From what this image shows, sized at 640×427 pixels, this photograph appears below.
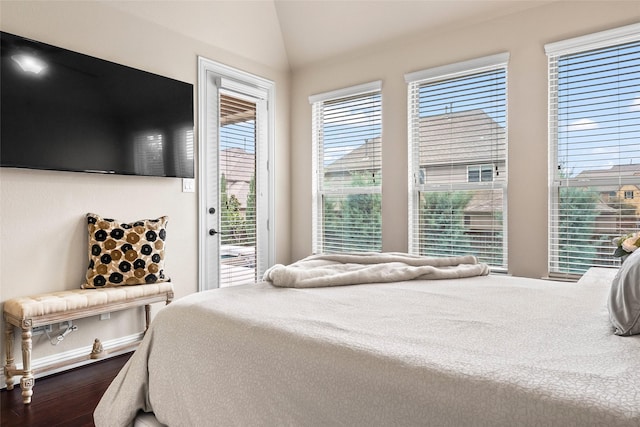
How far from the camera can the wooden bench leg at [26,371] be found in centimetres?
224

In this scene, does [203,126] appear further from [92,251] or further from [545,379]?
[545,379]

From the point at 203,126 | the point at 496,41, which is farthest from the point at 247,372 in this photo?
the point at 496,41

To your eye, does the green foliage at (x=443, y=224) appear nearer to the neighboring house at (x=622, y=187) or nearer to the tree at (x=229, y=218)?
the neighboring house at (x=622, y=187)

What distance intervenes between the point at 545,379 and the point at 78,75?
10.00 ft

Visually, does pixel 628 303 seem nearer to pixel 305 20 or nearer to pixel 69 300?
pixel 69 300

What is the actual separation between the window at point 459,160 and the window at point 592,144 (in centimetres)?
37

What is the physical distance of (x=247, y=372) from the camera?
1269mm

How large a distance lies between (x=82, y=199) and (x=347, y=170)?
2.34 m

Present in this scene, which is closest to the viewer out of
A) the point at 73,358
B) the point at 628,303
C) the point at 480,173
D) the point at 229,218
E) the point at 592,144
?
the point at 628,303

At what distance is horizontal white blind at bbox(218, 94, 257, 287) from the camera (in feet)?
12.2

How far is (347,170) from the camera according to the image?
4086mm

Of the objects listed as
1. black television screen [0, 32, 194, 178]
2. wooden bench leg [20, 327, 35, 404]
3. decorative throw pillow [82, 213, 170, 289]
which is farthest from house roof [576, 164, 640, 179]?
wooden bench leg [20, 327, 35, 404]

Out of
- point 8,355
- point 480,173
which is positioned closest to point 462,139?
point 480,173

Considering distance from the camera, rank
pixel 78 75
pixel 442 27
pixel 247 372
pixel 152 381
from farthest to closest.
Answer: pixel 442 27 → pixel 78 75 → pixel 152 381 → pixel 247 372
